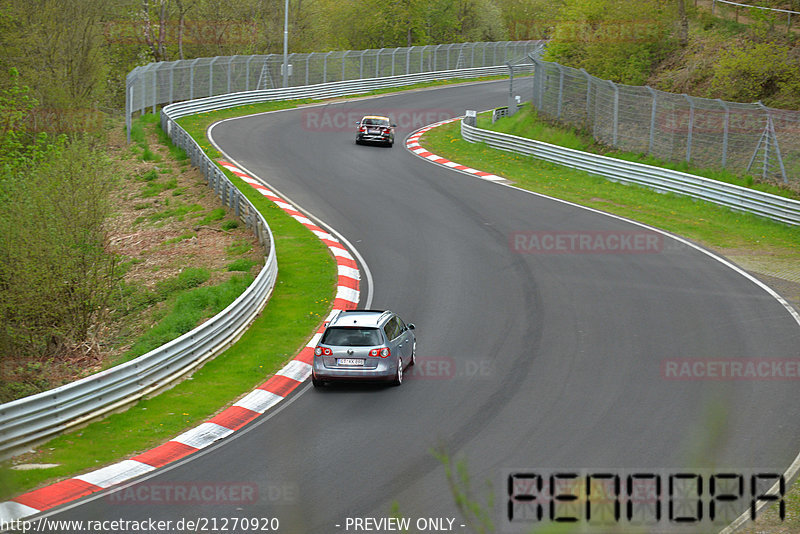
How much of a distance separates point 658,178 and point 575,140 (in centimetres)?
726

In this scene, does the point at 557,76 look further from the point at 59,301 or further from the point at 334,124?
the point at 59,301

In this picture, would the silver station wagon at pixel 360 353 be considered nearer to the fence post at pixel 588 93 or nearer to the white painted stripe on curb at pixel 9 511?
the white painted stripe on curb at pixel 9 511

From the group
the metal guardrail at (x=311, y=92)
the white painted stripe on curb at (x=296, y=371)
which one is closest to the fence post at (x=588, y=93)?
the metal guardrail at (x=311, y=92)

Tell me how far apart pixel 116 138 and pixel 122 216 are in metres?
11.3

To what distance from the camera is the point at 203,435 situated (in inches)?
538

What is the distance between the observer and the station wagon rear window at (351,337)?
15.4 meters

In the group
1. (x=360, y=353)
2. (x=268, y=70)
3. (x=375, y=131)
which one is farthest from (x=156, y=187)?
(x=268, y=70)

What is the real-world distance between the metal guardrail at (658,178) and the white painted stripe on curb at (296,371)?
55.5 feet

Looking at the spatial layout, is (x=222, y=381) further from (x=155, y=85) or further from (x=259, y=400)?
(x=155, y=85)

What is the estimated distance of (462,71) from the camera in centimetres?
6944

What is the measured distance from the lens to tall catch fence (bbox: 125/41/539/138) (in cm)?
4759

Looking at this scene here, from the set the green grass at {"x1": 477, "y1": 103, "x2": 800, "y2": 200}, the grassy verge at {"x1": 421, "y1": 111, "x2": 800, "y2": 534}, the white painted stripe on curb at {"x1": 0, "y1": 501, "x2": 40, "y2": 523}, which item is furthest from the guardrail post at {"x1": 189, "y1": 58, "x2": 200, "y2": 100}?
the white painted stripe on curb at {"x1": 0, "y1": 501, "x2": 40, "y2": 523}

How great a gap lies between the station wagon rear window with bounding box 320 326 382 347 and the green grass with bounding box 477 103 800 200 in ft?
60.3

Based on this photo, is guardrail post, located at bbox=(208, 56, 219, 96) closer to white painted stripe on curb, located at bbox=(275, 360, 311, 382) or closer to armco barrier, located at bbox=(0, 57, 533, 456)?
armco barrier, located at bbox=(0, 57, 533, 456)
